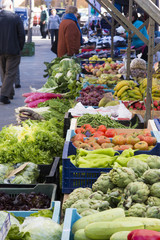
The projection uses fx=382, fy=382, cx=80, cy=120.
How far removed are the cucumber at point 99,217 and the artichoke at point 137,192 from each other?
28cm

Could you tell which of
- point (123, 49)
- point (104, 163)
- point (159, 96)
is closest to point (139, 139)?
point (104, 163)

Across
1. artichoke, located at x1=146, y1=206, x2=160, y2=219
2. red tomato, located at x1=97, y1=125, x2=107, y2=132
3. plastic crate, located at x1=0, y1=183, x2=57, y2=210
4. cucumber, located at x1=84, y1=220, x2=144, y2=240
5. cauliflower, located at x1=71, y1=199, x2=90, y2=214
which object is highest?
cucumber, located at x1=84, y1=220, x2=144, y2=240

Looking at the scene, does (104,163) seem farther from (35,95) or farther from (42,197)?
(35,95)

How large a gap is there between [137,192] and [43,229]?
62 cm

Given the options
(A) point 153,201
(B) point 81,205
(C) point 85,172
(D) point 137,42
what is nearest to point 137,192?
(A) point 153,201

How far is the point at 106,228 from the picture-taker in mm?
1887

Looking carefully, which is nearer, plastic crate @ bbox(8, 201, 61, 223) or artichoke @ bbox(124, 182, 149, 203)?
artichoke @ bbox(124, 182, 149, 203)

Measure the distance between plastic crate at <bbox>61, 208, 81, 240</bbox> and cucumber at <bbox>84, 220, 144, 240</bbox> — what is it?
Answer: 0.12 m

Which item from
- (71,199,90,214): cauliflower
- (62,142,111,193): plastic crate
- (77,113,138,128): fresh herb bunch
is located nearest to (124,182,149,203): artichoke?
(71,199,90,214): cauliflower

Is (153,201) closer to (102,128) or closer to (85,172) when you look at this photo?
(85,172)

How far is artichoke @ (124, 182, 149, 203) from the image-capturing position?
2.35m

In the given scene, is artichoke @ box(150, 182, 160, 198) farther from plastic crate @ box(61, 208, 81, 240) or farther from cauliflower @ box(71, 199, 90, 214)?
plastic crate @ box(61, 208, 81, 240)

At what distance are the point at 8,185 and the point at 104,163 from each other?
86cm

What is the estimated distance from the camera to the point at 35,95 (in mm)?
6914
